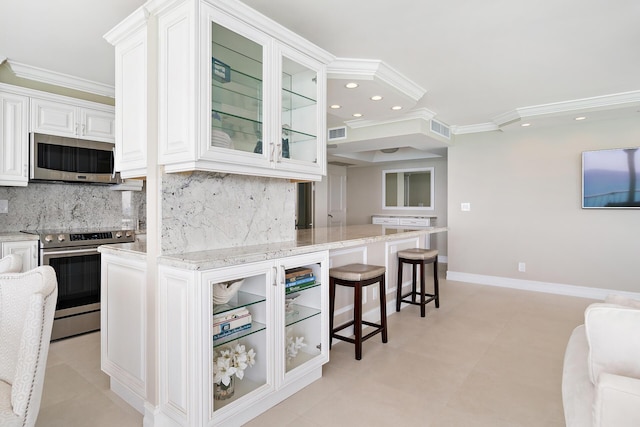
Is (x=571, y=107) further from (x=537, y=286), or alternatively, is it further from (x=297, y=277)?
(x=297, y=277)

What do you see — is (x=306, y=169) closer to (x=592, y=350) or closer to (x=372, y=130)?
(x=592, y=350)

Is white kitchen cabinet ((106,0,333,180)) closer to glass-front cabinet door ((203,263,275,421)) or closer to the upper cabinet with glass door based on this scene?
the upper cabinet with glass door

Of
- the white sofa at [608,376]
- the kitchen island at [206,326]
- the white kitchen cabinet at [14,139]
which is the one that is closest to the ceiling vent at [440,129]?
the kitchen island at [206,326]

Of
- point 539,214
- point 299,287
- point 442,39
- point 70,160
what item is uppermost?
point 442,39

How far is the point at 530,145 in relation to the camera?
16.6ft

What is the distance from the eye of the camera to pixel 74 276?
3.30 m

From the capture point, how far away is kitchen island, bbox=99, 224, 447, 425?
1724mm

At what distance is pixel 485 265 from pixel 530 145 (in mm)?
1855

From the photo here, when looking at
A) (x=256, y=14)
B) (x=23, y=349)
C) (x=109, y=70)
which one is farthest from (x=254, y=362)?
(x=109, y=70)

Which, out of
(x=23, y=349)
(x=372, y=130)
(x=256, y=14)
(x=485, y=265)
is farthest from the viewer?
(x=485, y=265)

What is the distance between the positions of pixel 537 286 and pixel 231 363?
4691 millimetres

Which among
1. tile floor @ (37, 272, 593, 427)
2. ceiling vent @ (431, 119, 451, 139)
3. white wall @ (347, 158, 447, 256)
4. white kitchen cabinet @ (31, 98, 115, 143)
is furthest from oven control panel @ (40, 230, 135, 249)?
white wall @ (347, 158, 447, 256)

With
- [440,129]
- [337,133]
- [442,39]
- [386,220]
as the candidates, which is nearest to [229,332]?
[442,39]

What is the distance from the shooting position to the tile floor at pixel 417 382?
6.58ft
